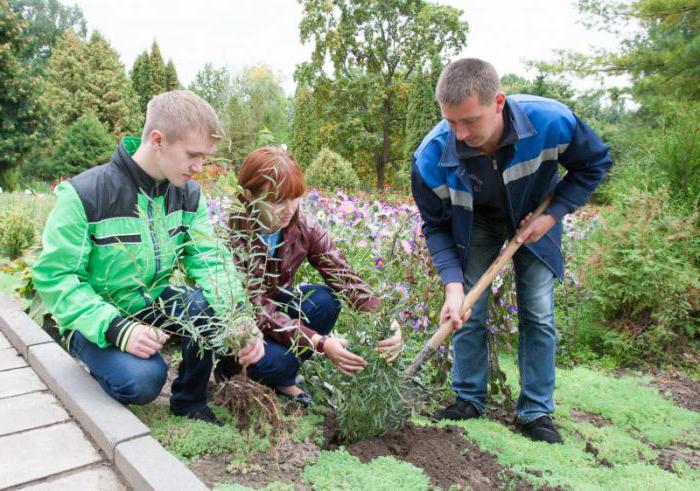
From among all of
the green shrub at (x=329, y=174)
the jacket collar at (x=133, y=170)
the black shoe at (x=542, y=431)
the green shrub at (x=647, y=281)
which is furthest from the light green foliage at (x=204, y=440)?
the green shrub at (x=329, y=174)

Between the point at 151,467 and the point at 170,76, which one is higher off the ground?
the point at 170,76

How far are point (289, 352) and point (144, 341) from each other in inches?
25.9

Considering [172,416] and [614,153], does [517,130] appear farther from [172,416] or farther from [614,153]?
[614,153]

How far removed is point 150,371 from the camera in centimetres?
208

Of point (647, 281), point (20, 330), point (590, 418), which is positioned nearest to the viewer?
point (590, 418)

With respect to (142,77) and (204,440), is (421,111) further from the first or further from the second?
(204,440)

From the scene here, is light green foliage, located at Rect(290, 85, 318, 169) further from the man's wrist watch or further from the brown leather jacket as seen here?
the man's wrist watch

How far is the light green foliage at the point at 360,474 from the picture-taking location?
1719 mm

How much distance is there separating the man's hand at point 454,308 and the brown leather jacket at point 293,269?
0.39 m

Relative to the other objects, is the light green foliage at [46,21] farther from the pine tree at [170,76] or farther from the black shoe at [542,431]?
the black shoe at [542,431]

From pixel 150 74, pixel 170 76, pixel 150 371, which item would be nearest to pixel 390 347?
pixel 150 371

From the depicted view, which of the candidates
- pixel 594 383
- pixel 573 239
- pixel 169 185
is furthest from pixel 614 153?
pixel 169 185

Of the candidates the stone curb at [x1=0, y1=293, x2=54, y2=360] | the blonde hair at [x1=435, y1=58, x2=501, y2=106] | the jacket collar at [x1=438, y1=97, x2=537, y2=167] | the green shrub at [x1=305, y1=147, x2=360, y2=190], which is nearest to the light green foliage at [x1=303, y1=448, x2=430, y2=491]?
the jacket collar at [x1=438, y1=97, x2=537, y2=167]

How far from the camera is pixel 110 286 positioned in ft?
7.22
